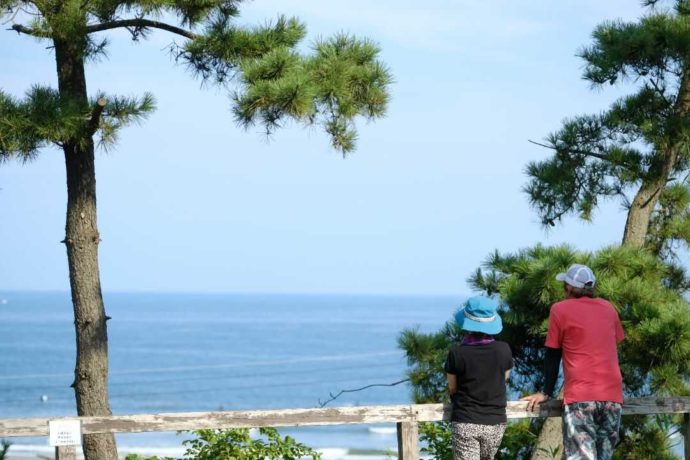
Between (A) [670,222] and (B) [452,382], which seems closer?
(B) [452,382]

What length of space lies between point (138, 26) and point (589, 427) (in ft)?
15.3

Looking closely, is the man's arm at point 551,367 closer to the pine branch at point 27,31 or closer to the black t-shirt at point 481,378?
the black t-shirt at point 481,378

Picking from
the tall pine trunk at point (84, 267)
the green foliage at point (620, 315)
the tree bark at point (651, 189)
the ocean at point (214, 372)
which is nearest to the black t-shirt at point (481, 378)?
the green foliage at point (620, 315)

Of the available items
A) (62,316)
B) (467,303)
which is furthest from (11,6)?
(62,316)

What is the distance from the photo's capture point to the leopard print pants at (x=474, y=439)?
5172mm

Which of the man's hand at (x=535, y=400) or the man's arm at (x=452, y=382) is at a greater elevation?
the man's arm at (x=452, y=382)

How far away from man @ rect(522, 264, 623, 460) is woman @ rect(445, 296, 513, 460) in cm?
32

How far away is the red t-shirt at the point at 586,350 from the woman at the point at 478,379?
325 mm

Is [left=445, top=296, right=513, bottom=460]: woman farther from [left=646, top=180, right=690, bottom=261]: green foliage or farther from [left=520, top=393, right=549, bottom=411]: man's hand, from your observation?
[left=646, top=180, right=690, bottom=261]: green foliage

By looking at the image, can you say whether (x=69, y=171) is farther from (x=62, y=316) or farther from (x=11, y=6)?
(x=62, y=316)

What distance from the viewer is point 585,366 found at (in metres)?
5.17

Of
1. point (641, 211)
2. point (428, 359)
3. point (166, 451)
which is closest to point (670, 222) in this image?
point (641, 211)

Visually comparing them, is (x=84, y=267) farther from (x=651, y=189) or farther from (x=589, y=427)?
(x=651, y=189)

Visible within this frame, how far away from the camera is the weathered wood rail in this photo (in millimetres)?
5426
